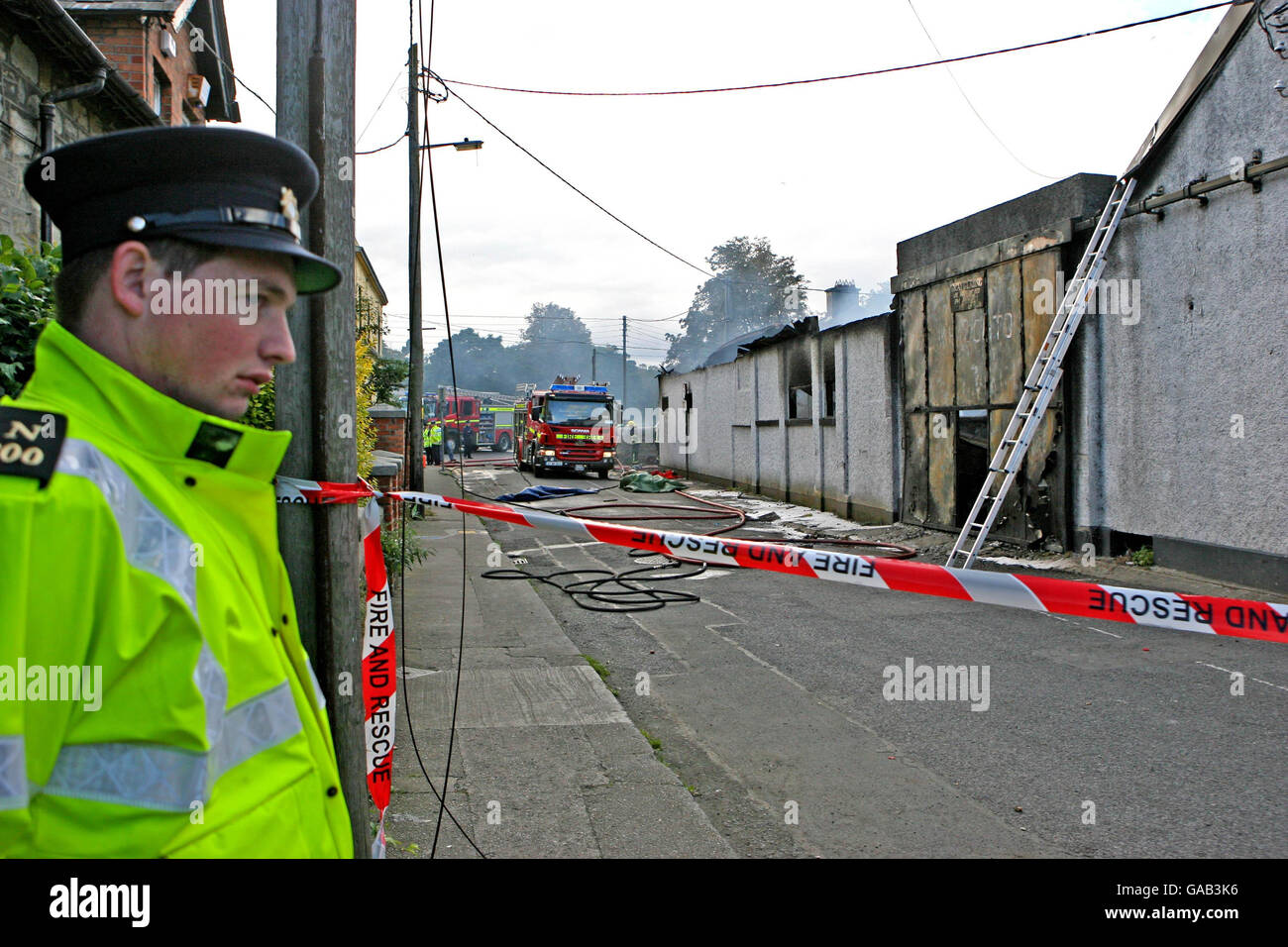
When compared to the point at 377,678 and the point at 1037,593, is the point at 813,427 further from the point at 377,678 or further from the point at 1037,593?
the point at 377,678

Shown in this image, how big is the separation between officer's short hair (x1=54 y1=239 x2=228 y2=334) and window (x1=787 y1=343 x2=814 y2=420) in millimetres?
17469

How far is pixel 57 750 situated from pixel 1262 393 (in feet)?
33.3

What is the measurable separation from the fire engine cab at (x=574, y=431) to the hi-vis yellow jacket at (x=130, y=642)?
2648cm

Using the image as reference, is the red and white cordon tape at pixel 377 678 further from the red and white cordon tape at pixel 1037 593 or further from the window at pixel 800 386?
the window at pixel 800 386

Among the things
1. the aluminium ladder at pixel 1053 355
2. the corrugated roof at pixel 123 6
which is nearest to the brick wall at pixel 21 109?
the corrugated roof at pixel 123 6

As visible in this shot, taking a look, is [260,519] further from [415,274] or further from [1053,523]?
[415,274]

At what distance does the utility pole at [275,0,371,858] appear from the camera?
94.7 inches

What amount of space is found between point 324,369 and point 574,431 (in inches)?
1006

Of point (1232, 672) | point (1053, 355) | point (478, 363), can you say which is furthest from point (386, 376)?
point (478, 363)

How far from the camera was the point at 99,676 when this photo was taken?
1098mm

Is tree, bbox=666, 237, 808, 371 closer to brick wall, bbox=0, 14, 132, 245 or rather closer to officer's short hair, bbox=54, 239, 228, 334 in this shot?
brick wall, bbox=0, 14, 132, 245

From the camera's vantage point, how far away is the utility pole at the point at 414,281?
49.2 feet

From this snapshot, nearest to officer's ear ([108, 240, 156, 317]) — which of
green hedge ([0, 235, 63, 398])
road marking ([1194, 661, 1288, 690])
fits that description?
green hedge ([0, 235, 63, 398])
